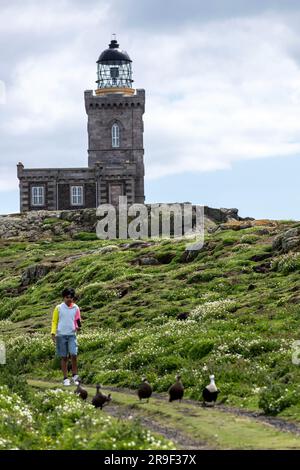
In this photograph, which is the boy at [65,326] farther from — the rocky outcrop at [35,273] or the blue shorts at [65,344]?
the rocky outcrop at [35,273]

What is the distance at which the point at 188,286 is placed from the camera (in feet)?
151

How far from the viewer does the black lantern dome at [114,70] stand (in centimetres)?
12556

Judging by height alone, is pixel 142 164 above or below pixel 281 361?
above

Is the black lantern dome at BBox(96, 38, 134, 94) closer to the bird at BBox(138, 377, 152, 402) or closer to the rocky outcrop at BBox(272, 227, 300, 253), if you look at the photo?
the rocky outcrop at BBox(272, 227, 300, 253)

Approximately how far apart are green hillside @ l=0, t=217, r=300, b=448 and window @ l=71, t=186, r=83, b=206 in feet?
133

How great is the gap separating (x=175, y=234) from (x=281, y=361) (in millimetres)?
61390

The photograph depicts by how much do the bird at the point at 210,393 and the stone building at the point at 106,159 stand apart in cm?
8754

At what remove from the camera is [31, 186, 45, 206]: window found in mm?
113250

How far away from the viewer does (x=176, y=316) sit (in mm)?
38750

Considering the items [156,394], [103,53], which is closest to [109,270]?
[156,394]

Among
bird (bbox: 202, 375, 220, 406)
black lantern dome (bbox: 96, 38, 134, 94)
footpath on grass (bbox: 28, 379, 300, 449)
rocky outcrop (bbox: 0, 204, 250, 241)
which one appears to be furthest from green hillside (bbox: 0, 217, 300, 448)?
black lantern dome (bbox: 96, 38, 134, 94)
